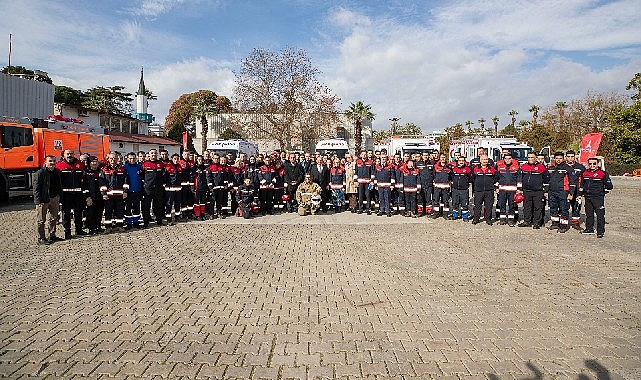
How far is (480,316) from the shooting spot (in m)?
5.18

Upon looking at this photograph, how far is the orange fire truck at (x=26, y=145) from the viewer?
15.0 m

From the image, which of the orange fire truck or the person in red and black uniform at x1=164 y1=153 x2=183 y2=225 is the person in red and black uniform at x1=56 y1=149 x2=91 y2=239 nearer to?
the person in red and black uniform at x1=164 y1=153 x2=183 y2=225

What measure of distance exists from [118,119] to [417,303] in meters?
52.5

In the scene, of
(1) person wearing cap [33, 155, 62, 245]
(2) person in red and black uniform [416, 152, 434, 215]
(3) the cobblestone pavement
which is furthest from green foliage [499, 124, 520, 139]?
(1) person wearing cap [33, 155, 62, 245]

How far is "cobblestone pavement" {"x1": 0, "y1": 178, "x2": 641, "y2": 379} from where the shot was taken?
402cm

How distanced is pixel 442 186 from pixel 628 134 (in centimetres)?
1688

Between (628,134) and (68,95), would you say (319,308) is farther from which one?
(68,95)

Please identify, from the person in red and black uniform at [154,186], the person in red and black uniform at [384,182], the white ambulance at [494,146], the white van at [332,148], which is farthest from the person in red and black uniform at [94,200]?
the white ambulance at [494,146]

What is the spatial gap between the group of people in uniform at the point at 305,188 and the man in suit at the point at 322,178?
0.03m

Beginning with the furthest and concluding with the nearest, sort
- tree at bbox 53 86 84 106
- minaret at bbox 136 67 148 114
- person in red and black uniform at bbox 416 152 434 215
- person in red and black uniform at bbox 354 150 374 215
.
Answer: minaret at bbox 136 67 148 114 < tree at bbox 53 86 84 106 < person in red and black uniform at bbox 354 150 374 215 < person in red and black uniform at bbox 416 152 434 215

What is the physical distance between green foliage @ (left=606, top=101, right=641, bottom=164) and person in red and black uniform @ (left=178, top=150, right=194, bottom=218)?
23103 millimetres

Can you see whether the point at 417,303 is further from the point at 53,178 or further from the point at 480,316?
the point at 53,178

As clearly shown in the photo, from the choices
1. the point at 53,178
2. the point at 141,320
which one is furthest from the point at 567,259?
the point at 53,178

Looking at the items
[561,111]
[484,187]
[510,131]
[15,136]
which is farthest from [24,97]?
[510,131]
